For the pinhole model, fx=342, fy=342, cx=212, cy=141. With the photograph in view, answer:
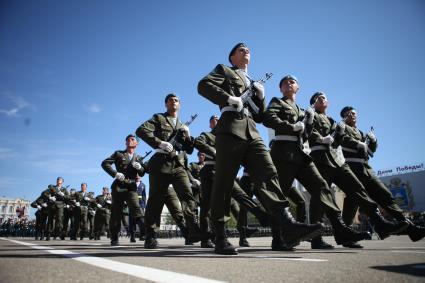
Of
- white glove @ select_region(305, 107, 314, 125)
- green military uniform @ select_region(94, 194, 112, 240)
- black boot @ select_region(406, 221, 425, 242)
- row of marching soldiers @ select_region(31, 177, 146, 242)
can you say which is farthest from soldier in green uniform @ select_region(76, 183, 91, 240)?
black boot @ select_region(406, 221, 425, 242)

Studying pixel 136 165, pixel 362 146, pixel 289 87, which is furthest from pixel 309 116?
pixel 136 165

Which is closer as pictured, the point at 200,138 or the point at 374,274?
the point at 374,274

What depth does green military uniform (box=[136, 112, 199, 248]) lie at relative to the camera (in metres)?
6.00

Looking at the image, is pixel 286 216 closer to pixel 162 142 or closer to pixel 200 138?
pixel 162 142

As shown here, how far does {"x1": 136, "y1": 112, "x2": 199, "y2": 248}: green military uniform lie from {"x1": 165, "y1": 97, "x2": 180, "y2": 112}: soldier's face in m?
0.16

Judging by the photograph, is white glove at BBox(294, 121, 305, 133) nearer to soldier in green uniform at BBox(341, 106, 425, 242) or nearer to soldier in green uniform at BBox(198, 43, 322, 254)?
soldier in green uniform at BBox(198, 43, 322, 254)

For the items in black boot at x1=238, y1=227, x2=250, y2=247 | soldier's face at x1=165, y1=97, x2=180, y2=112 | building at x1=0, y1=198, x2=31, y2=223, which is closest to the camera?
soldier's face at x1=165, y1=97, x2=180, y2=112

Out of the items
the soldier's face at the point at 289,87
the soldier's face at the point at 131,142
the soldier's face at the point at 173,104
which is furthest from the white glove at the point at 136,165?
Result: the soldier's face at the point at 289,87

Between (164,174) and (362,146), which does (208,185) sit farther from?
(362,146)

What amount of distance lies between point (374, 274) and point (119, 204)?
24.1 ft

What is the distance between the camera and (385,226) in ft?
18.7

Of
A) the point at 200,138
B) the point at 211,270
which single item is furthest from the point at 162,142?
the point at 211,270

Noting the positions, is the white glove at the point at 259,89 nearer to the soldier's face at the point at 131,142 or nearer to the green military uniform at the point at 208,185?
the green military uniform at the point at 208,185

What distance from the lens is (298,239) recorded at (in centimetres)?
376
